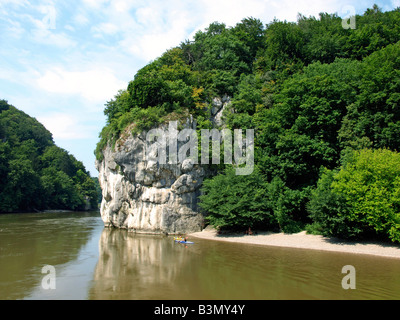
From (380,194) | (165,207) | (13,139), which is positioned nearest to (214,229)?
(165,207)

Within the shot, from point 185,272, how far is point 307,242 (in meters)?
12.9

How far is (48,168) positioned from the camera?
75812 mm

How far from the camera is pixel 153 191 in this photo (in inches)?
1230

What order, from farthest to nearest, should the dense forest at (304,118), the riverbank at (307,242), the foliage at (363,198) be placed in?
the dense forest at (304,118), the riverbank at (307,242), the foliage at (363,198)

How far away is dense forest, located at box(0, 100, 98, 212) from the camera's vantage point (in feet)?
199

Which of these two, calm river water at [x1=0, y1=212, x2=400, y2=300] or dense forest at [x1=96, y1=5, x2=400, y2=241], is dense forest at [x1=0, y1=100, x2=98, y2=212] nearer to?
dense forest at [x1=96, y1=5, x2=400, y2=241]

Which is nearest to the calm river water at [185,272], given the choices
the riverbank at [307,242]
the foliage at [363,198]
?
the riverbank at [307,242]

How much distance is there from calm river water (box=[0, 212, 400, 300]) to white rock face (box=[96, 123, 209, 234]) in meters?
5.89

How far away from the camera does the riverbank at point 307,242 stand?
20719 mm

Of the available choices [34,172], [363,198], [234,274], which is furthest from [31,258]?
[34,172]

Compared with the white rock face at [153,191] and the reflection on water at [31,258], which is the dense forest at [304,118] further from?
the reflection on water at [31,258]

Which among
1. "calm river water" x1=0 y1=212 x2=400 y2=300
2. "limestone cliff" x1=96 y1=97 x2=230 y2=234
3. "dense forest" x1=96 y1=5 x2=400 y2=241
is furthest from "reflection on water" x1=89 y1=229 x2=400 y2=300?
"limestone cliff" x1=96 y1=97 x2=230 y2=234

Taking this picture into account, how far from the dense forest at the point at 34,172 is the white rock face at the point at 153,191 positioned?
38907mm
